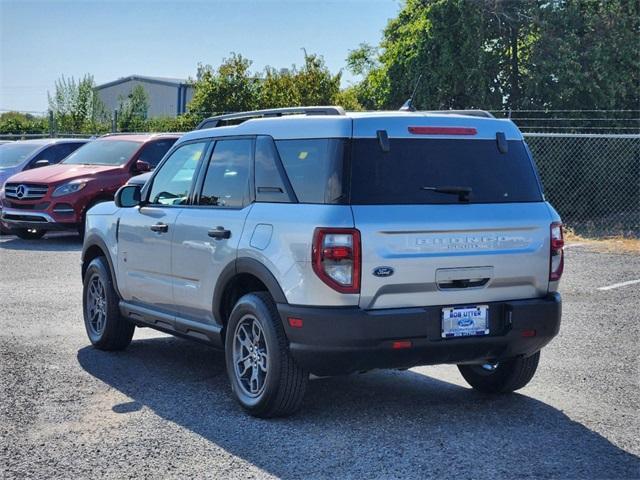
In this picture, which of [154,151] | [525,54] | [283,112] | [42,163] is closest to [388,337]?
[283,112]

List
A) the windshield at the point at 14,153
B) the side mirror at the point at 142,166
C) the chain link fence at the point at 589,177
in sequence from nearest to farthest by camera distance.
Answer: the side mirror at the point at 142,166 → the windshield at the point at 14,153 → the chain link fence at the point at 589,177

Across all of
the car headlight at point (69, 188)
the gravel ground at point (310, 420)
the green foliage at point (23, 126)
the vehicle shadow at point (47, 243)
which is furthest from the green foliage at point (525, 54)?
the green foliage at point (23, 126)

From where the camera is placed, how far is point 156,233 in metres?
7.34

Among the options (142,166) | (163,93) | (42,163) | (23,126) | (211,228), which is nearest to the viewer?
(211,228)

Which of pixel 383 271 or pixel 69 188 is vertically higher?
pixel 383 271

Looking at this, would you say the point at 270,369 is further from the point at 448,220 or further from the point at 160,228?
the point at 160,228

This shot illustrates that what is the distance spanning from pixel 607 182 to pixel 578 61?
3.84 metres

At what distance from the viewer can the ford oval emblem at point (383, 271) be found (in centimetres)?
561

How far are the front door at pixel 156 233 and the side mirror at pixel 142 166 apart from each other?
29.2ft

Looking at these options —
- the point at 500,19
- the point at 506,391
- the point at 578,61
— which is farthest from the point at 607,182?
the point at 506,391

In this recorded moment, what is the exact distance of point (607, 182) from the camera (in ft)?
69.1

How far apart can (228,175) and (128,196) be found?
59.8 inches

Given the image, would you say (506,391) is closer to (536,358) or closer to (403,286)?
(536,358)

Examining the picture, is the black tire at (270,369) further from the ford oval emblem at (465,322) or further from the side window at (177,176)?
the side window at (177,176)
